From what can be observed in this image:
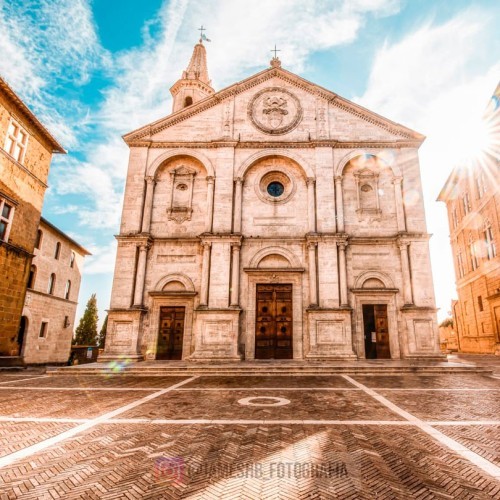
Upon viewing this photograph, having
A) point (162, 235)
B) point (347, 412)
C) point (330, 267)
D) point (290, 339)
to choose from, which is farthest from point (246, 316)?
point (347, 412)

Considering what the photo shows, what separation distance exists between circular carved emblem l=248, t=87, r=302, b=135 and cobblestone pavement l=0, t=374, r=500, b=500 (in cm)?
1674

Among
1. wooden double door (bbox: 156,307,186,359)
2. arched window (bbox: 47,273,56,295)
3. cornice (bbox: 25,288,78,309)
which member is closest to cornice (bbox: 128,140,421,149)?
wooden double door (bbox: 156,307,186,359)

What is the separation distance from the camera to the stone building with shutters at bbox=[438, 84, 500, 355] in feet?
84.6

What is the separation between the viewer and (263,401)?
26.4ft

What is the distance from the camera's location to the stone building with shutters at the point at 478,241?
25781 mm

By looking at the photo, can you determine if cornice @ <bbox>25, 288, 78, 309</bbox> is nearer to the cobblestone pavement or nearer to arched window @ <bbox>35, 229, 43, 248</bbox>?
arched window @ <bbox>35, 229, 43, 248</bbox>

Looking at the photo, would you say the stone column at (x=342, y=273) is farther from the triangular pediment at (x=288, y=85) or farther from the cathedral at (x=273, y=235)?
the triangular pediment at (x=288, y=85)

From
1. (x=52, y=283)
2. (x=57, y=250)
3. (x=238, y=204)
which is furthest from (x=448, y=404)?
(x=57, y=250)

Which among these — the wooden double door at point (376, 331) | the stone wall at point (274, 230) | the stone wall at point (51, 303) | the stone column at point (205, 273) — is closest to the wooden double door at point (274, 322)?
the stone wall at point (274, 230)

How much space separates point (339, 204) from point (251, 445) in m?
16.3

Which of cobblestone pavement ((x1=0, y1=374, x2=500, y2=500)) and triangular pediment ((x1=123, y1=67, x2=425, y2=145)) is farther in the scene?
triangular pediment ((x1=123, y1=67, x2=425, y2=145))

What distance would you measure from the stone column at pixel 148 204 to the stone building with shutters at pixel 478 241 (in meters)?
25.1

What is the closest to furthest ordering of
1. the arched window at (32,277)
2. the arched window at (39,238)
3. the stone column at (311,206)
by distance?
the stone column at (311,206), the arched window at (32,277), the arched window at (39,238)

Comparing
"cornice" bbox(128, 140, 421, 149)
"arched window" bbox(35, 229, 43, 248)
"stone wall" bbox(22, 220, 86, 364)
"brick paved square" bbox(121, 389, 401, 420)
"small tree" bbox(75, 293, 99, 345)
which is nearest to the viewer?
"brick paved square" bbox(121, 389, 401, 420)
